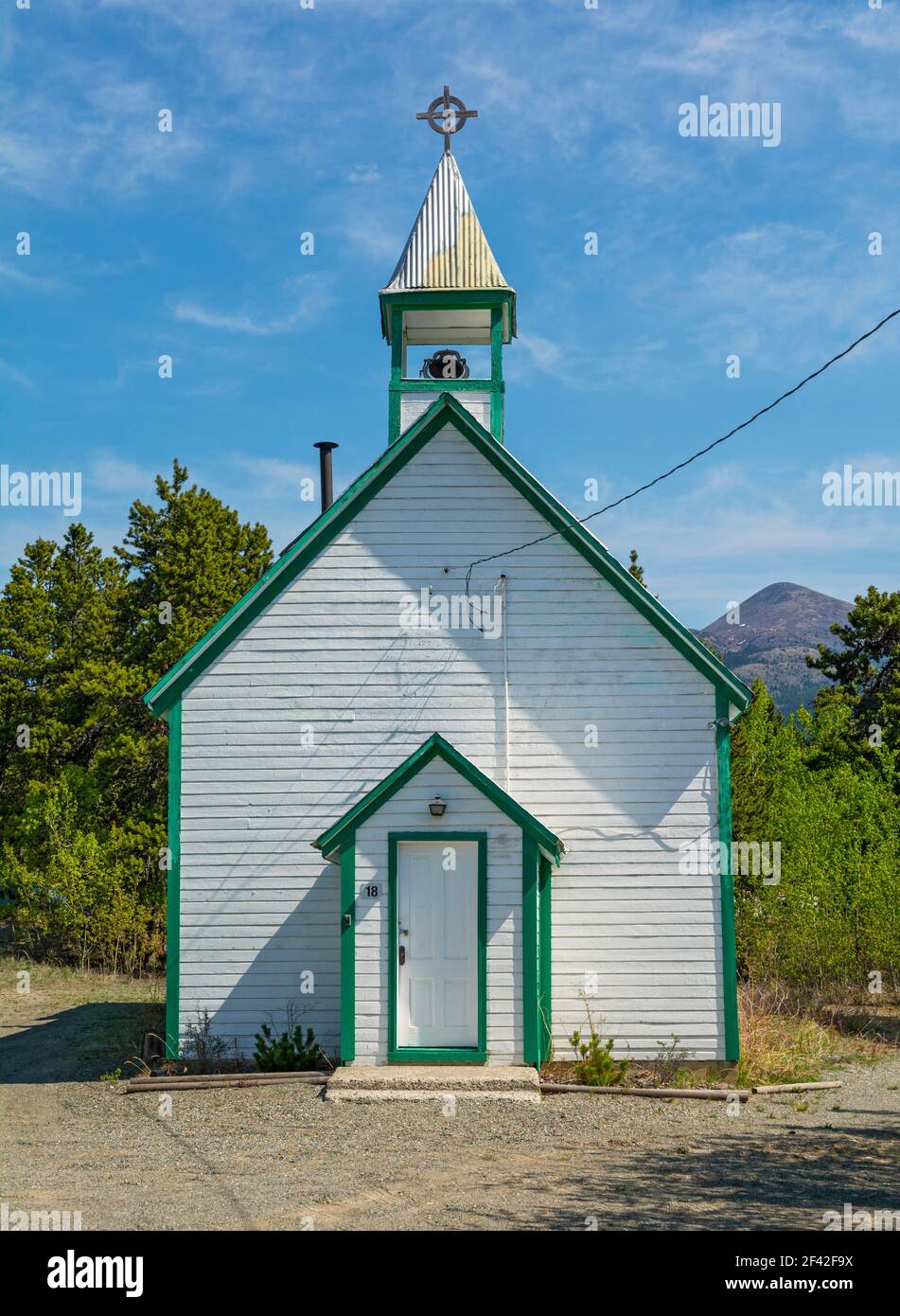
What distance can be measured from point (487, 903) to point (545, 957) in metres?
1.23

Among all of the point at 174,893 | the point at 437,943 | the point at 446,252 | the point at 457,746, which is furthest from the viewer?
the point at 446,252

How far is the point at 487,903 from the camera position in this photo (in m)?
12.8

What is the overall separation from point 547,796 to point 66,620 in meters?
26.3

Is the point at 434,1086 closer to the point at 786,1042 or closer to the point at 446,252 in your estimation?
the point at 786,1042

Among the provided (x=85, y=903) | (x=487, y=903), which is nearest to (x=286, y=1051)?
(x=487, y=903)

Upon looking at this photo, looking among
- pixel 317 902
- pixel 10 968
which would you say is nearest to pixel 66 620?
pixel 10 968

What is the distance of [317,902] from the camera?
45.3 feet

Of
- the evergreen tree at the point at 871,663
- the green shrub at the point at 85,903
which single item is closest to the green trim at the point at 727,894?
the green shrub at the point at 85,903

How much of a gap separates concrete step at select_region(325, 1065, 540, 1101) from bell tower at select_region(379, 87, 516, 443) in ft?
25.5

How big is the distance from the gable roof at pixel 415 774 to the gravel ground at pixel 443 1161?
262 cm

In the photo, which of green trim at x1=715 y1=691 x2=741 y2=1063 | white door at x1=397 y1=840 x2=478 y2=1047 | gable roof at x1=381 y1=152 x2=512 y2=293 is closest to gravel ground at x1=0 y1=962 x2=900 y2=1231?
green trim at x1=715 y1=691 x2=741 y2=1063

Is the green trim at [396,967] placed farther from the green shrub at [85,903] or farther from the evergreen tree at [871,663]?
the evergreen tree at [871,663]

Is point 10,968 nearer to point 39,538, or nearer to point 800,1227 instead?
point 39,538

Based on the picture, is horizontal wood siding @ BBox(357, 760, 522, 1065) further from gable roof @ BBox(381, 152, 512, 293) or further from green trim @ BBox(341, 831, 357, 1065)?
gable roof @ BBox(381, 152, 512, 293)
